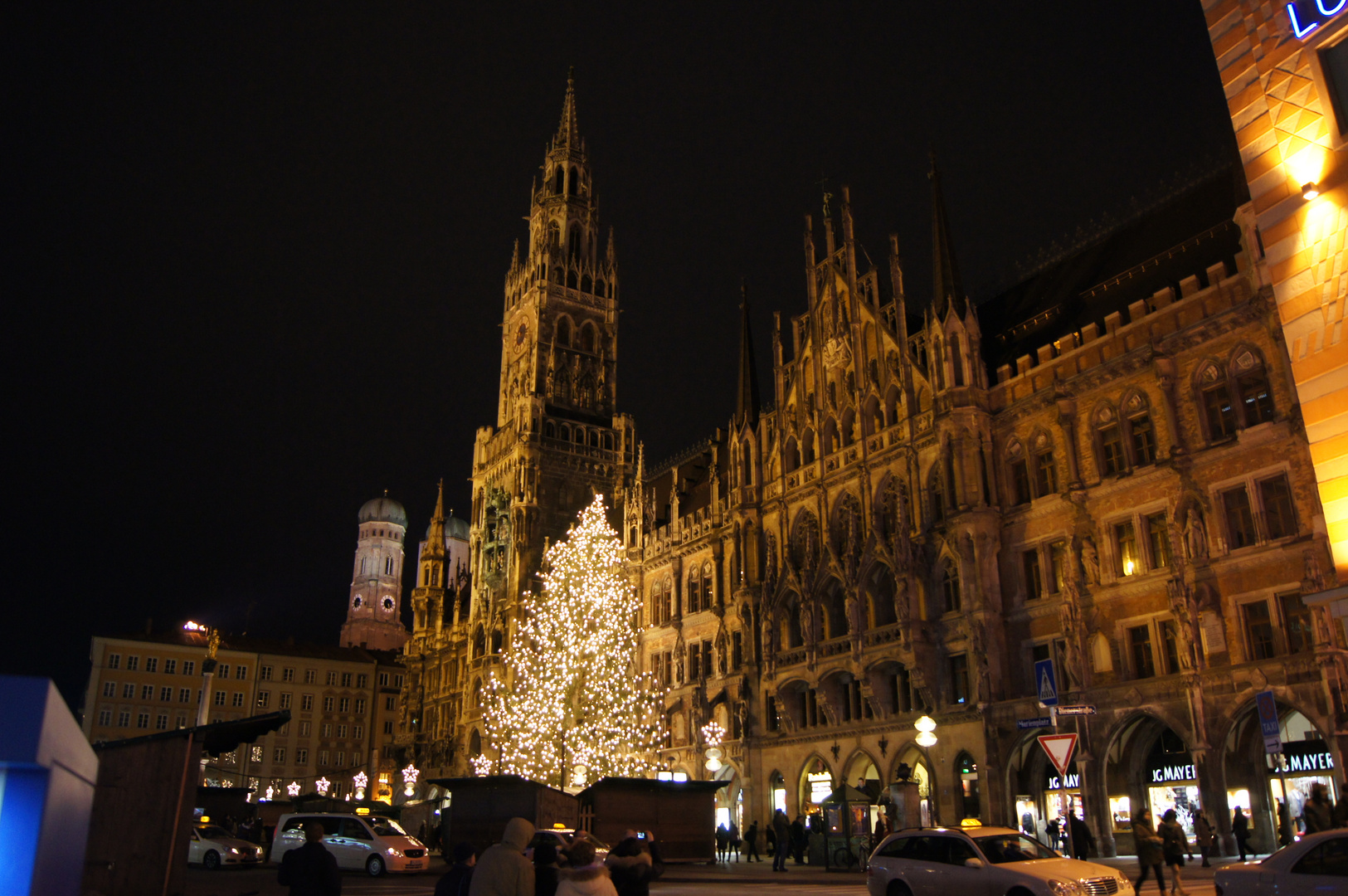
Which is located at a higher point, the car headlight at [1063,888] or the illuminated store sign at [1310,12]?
the illuminated store sign at [1310,12]

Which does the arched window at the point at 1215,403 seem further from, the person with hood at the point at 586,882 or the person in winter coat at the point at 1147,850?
the person with hood at the point at 586,882

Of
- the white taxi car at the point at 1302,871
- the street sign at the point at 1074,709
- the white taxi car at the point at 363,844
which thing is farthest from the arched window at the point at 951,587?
the white taxi car at the point at 1302,871

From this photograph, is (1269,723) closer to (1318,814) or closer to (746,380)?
(1318,814)

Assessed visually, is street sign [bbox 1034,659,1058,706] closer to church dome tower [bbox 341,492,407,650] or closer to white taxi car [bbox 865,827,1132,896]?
white taxi car [bbox 865,827,1132,896]

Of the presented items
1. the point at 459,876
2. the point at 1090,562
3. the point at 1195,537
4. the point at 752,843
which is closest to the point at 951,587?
the point at 1090,562

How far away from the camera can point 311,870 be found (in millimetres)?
10828

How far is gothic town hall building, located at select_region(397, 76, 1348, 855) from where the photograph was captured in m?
27.9

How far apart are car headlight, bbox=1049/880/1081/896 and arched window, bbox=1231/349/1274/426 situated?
19.5m

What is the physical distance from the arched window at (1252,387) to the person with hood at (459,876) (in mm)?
26869

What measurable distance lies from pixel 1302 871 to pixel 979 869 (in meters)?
4.76

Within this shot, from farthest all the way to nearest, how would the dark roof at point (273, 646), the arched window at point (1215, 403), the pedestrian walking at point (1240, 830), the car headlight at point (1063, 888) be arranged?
the dark roof at point (273, 646)
the arched window at point (1215, 403)
the pedestrian walking at point (1240, 830)
the car headlight at point (1063, 888)

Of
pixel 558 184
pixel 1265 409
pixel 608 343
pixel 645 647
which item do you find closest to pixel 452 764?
pixel 645 647

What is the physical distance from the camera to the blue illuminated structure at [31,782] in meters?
5.90

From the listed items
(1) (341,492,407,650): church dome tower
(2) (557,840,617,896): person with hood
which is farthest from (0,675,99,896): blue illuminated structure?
(1) (341,492,407,650): church dome tower
